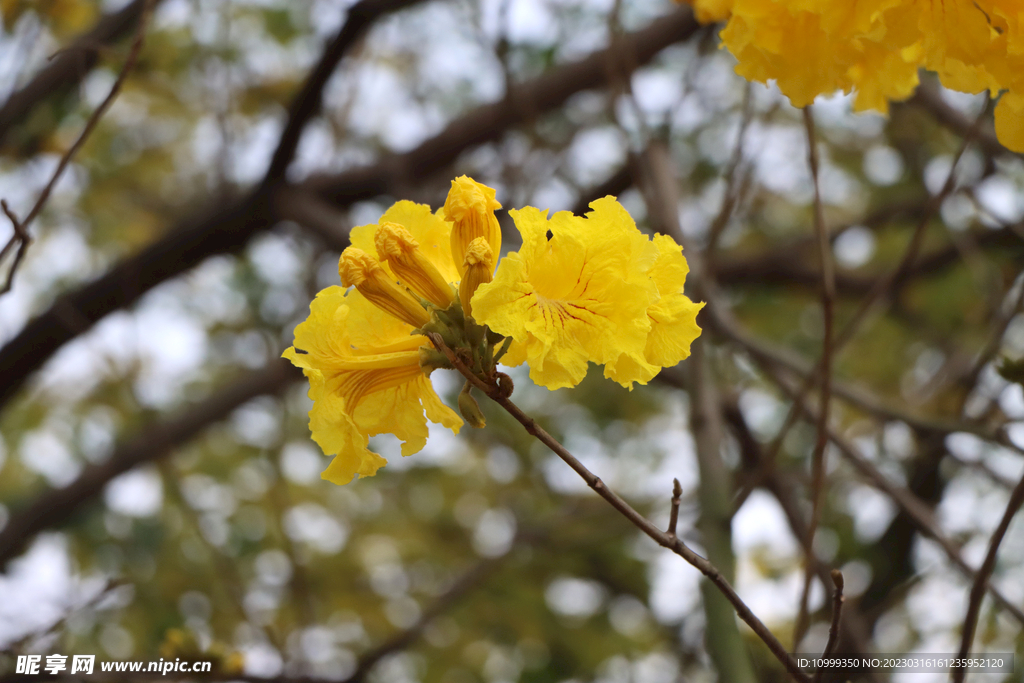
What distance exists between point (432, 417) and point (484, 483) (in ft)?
13.7

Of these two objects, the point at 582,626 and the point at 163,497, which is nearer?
the point at 582,626

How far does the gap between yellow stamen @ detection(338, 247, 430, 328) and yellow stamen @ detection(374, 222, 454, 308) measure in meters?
0.02

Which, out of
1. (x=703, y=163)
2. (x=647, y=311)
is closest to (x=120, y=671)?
(x=647, y=311)

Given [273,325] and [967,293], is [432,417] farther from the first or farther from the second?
[967,293]

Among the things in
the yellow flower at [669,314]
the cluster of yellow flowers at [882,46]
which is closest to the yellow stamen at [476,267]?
the yellow flower at [669,314]

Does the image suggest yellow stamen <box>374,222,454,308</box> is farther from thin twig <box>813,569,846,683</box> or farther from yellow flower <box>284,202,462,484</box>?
thin twig <box>813,569,846,683</box>

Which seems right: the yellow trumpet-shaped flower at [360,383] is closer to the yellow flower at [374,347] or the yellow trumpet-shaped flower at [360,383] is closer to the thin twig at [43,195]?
the yellow flower at [374,347]

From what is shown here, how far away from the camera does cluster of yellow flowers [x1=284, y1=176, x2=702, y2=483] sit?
3.48 feet

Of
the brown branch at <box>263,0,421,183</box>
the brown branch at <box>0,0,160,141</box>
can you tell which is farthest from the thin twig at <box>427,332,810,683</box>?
the brown branch at <box>0,0,160,141</box>

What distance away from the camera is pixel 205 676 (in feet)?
7.48

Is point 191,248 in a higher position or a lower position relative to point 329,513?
higher

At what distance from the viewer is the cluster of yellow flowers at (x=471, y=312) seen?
1.06 meters

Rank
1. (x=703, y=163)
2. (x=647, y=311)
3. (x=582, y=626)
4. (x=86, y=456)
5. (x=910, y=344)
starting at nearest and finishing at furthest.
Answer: (x=647, y=311) < (x=582, y=626) < (x=703, y=163) < (x=86, y=456) < (x=910, y=344)

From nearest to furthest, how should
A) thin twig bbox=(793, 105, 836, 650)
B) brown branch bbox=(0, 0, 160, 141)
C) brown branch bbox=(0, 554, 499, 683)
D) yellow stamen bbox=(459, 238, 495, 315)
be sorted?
yellow stamen bbox=(459, 238, 495, 315), thin twig bbox=(793, 105, 836, 650), brown branch bbox=(0, 554, 499, 683), brown branch bbox=(0, 0, 160, 141)
